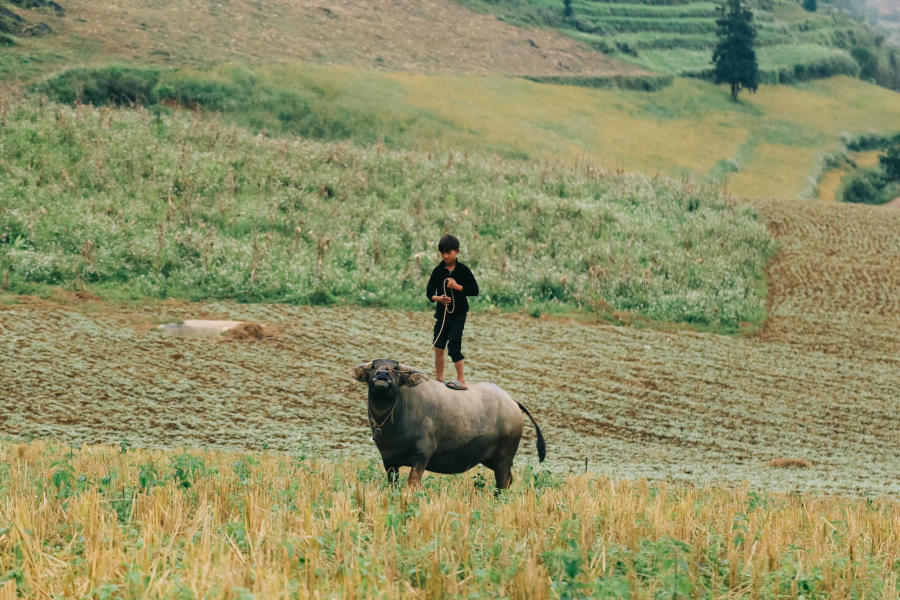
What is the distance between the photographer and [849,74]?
97375 millimetres

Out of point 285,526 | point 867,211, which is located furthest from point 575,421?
point 867,211

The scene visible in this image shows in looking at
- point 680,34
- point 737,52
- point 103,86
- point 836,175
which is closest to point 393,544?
point 103,86

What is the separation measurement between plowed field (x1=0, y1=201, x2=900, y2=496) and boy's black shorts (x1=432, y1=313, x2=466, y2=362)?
13.3ft

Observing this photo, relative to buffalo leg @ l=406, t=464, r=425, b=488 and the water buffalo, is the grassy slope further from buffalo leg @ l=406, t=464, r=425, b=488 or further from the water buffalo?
buffalo leg @ l=406, t=464, r=425, b=488

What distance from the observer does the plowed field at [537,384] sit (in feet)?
50.0

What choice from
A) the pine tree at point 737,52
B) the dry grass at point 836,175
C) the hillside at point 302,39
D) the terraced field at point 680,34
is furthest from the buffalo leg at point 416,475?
the terraced field at point 680,34

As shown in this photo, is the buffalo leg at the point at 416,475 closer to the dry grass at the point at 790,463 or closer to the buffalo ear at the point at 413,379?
the buffalo ear at the point at 413,379

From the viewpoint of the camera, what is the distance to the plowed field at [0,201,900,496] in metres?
15.2

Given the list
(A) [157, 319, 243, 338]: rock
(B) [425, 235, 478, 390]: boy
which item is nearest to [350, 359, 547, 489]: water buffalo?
(B) [425, 235, 478, 390]: boy

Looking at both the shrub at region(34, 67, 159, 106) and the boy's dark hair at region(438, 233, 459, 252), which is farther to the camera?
the shrub at region(34, 67, 159, 106)

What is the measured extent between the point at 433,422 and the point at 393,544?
3070 mm

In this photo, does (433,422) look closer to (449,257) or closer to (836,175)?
(449,257)

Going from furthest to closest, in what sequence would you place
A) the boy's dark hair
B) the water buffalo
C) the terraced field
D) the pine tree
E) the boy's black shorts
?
1. the terraced field
2. the pine tree
3. the boy's black shorts
4. the boy's dark hair
5. the water buffalo

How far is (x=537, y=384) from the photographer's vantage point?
65.2 feet
